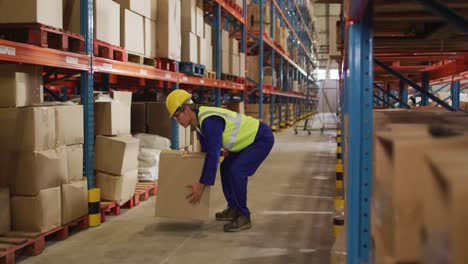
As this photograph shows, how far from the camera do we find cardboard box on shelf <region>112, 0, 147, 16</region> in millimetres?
5781

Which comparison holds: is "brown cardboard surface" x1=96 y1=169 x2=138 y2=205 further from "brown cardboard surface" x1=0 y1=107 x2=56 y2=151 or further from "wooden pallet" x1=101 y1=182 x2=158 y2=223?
"brown cardboard surface" x1=0 y1=107 x2=56 y2=151

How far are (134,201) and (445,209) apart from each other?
5265 millimetres

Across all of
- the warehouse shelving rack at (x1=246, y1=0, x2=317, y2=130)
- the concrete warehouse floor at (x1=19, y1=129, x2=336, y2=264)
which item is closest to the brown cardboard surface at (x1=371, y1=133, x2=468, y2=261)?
the concrete warehouse floor at (x1=19, y1=129, x2=336, y2=264)

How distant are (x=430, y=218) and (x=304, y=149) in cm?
1170

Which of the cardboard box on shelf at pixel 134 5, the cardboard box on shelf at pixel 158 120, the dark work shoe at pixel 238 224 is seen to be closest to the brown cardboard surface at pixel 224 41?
the cardboard box on shelf at pixel 158 120

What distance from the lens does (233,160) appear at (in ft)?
16.3

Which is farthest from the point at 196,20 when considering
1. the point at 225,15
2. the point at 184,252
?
the point at 184,252

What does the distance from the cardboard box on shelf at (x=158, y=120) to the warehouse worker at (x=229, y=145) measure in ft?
7.54

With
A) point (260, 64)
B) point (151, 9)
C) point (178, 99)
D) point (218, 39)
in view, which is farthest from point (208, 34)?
point (260, 64)

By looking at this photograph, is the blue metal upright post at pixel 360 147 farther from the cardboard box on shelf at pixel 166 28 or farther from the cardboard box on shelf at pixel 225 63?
the cardboard box on shelf at pixel 225 63

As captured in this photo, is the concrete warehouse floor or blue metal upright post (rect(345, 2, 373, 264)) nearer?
blue metal upright post (rect(345, 2, 373, 264))

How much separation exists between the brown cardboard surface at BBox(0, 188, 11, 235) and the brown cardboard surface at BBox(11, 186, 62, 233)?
0.08 m

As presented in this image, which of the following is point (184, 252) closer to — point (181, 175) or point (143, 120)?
point (181, 175)

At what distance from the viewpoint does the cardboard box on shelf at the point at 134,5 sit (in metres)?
5.78
